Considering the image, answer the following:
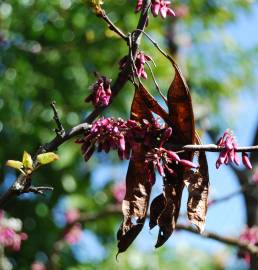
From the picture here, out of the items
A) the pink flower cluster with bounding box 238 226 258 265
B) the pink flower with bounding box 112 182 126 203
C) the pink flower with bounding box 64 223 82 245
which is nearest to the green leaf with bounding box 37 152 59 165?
the pink flower cluster with bounding box 238 226 258 265

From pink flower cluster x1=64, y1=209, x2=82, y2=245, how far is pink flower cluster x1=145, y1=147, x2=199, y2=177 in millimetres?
3088

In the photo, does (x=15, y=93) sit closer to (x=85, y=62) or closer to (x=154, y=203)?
(x=85, y=62)

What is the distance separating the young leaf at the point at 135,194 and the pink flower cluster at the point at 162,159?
1.9 inches

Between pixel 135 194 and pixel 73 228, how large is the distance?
3.29 m

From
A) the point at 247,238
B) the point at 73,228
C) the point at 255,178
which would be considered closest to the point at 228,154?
the point at 247,238

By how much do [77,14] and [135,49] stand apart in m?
3.42

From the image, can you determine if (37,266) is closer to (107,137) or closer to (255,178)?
(255,178)

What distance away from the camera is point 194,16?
707cm

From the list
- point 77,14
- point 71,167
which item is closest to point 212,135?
point 71,167

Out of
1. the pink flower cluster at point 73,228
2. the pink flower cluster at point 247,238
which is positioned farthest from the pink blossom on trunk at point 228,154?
the pink flower cluster at point 73,228

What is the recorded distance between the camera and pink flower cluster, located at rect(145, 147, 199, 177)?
1877 mm

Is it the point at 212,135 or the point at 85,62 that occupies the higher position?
the point at 85,62

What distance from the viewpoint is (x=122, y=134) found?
190cm

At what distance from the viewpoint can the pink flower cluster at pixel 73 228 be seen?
5.06 m
